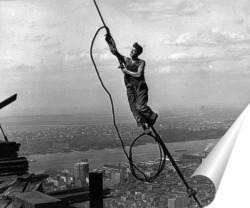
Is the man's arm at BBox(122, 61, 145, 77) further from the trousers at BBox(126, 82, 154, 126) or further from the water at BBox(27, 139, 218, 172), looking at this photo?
the water at BBox(27, 139, 218, 172)

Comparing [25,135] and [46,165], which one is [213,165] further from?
[25,135]

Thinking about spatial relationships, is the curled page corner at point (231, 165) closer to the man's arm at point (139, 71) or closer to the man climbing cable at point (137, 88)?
the man climbing cable at point (137, 88)

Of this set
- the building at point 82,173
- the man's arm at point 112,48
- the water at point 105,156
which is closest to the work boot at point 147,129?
the man's arm at point 112,48

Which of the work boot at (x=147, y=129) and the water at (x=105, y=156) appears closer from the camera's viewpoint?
the work boot at (x=147, y=129)

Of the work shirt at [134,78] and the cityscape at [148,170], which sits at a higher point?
the work shirt at [134,78]

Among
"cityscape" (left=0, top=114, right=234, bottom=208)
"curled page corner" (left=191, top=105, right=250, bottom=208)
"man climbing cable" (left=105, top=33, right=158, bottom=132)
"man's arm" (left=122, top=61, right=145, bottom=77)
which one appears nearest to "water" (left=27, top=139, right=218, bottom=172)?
"cityscape" (left=0, top=114, right=234, bottom=208)
